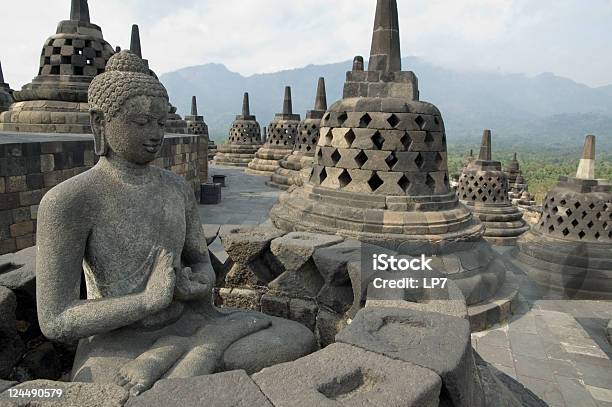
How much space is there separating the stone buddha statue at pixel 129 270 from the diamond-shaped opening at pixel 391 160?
363 centimetres

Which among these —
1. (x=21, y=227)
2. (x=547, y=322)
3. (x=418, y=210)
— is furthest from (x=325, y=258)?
(x=21, y=227)

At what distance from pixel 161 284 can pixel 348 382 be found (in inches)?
34.9

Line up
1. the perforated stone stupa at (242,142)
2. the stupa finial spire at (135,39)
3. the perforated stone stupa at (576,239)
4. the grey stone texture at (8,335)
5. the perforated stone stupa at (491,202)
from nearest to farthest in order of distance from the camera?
the grey stone texture at (8,335)
the perforated stone stupa at (576,239)
the perforated stone stupa at (491,202)
the stupa finial spire at (135,39)
the perforated stone stupa at (242,142)

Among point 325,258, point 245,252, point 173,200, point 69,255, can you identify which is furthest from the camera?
point 245,252

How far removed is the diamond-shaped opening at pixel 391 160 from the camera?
17.5 feet

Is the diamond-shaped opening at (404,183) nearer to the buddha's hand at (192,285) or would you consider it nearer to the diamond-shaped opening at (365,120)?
the diamond-shaped opening at (365,120)

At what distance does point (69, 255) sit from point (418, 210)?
429 centimetres

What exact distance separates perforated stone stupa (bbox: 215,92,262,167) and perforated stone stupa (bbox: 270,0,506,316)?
16.2 m

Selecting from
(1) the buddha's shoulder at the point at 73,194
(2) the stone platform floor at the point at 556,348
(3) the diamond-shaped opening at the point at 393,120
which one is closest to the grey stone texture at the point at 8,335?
(1) the buddha's shoulder at the point at 73,194

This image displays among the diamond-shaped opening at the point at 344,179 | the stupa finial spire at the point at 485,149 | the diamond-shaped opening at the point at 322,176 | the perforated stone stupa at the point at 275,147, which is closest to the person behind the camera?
the diamond-shaped opening at the point at 344,179

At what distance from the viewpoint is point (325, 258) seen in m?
2.65

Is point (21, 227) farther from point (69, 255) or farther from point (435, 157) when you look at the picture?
point (435, 157)

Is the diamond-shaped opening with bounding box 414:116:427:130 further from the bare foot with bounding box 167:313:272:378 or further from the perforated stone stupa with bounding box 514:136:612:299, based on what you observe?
the perforated stone stupa with bounding box 514:136:612:299

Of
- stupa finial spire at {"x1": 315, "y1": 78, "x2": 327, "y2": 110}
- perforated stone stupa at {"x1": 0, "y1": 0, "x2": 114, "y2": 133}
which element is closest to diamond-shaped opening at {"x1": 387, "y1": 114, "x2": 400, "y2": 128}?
perforated stone stupa at {"x1": 0, "y1": 0, "x2": 114, "y2": 133}
